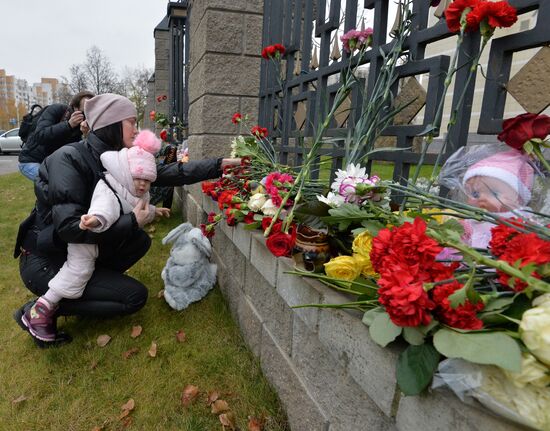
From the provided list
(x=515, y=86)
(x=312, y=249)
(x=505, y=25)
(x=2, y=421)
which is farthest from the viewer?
(x=2, y=421)

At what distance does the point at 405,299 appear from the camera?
74 centimetres

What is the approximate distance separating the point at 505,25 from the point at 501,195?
1.70 feet

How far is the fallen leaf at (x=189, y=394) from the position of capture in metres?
1.93

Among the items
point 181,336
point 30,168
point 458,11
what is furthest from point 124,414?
point 30,168

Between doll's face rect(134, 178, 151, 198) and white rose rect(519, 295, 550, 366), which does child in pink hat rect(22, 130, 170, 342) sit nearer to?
Answer: doll's face rect(134, 178, 151, 198)

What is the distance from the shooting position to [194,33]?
404 centimetres

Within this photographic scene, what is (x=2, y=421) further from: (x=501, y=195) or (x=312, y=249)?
(x=501, y=195)

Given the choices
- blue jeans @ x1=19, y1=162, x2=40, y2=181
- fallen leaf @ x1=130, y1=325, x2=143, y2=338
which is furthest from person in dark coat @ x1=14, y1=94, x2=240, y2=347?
blue jeans @ x1=19, y1=162, x2=40, y2=181

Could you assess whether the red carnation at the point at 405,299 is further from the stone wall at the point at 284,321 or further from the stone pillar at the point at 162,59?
the stone pillar at the point at 162,59

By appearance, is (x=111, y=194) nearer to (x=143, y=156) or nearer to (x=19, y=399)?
(x=143, y=156)

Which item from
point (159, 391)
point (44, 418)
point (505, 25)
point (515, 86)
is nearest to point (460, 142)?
point (515, 86)

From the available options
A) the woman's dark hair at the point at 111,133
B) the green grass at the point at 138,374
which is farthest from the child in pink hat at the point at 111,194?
the green grass at the point at 138,374

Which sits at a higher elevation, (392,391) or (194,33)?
(194,33)

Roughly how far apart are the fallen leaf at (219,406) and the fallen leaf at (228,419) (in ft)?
0.15
